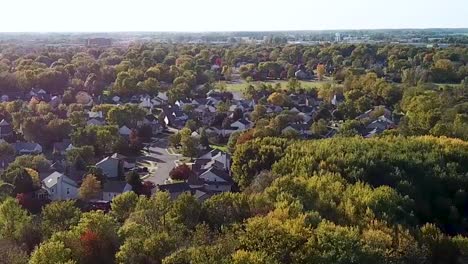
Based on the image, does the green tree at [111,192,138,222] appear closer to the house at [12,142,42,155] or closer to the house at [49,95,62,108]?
the house at [12,142,42,155]

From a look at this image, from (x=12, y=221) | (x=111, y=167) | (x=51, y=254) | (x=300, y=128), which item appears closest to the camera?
(x=51, y=254)

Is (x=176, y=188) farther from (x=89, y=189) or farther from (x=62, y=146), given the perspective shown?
(x=62, y=146)

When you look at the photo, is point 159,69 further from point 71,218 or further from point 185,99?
point 71,218

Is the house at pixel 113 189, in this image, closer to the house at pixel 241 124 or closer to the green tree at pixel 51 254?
the green tree at pixel 51 254

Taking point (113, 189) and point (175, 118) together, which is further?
point (175, 118)

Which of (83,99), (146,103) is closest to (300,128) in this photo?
(146,103)

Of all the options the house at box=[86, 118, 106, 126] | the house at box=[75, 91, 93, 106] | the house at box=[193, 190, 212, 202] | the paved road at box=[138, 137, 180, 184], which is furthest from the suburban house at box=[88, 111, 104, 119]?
the house at box=[193, 190, 212, 202]
